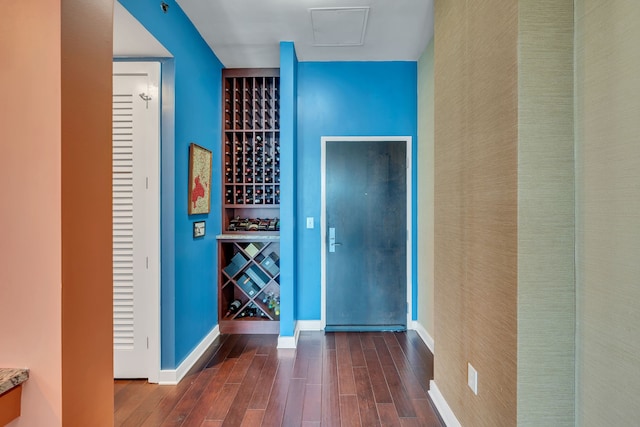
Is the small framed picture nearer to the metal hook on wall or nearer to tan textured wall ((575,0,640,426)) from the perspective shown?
the metal hook on wall

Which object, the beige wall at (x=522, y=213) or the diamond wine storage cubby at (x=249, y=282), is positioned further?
the diamond wine storage cubby at (x=249, y=282)

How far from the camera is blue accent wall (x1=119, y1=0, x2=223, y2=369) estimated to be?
8.58 feet

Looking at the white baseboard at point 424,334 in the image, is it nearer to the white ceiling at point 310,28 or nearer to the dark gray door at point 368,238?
the dark gray door at point 368,238

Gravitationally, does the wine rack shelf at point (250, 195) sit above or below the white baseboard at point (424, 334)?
above

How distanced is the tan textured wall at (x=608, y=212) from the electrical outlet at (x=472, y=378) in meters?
0.46

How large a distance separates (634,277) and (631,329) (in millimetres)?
162

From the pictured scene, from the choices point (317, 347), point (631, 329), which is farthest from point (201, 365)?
point (631, 329)

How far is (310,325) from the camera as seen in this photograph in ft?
12.3

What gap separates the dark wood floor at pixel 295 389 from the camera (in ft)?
7.11

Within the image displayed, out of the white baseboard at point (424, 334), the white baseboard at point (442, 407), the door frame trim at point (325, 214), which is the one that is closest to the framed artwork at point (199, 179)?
the door frame trim at point (325, 214)

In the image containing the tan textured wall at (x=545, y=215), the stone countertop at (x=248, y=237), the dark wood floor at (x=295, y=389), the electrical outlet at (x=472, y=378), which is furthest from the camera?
the stone countertop at (x=248, y=237)

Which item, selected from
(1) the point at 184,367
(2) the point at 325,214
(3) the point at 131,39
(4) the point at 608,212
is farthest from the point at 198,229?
(4) the point at 608,212

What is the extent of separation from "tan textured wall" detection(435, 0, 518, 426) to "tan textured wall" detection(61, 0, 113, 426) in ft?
5.12

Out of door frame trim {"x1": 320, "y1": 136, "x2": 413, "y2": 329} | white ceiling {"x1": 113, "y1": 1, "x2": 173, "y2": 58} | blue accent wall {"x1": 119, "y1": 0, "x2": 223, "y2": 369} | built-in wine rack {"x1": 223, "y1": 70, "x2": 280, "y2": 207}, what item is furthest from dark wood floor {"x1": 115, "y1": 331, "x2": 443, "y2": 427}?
white ceiling {"x1": 113, "y1": 1, "x2": 173, "y2": 58}
